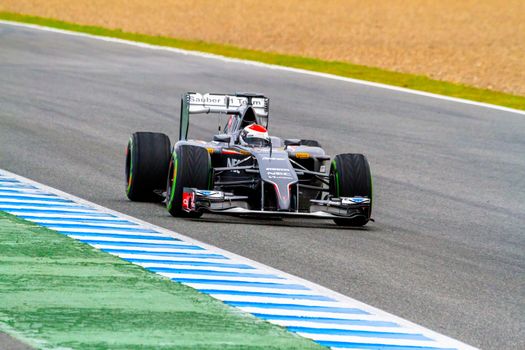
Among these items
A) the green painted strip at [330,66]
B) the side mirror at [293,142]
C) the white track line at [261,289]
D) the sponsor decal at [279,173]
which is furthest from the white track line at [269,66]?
the white track line at [261,289]

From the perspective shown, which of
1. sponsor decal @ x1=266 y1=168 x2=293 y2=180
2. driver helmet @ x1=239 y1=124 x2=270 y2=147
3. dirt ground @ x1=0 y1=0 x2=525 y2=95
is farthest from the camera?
dirt ground @ x1=0 y1=0 x2=525 y2=95

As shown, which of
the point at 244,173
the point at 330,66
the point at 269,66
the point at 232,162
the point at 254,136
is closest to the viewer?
the point at 244,173

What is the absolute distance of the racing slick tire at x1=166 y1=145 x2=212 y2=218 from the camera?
1180cm

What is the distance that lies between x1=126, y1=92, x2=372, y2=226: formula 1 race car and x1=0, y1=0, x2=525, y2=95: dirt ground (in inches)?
591

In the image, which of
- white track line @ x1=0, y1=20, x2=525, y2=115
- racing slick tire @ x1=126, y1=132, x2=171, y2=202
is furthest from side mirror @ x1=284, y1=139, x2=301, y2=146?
white track line @ x1=0, y1=20, x2=525, y2=115

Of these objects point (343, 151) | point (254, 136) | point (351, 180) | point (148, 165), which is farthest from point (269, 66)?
point (351, 180)

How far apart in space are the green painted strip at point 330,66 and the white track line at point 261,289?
51.2 feet

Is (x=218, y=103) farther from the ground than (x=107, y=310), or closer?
farther from the ground

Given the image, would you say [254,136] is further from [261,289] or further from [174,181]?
[261,289]

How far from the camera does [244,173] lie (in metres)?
12.2

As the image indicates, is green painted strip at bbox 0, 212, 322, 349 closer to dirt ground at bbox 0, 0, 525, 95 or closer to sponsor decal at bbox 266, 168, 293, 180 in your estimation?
sponsor decal at bbox 266, 168, 293, 180

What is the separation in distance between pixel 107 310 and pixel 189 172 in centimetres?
409

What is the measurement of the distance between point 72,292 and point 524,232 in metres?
6.21

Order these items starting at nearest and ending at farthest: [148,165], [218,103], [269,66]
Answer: [148,165] < [218,103] < [269,66]
